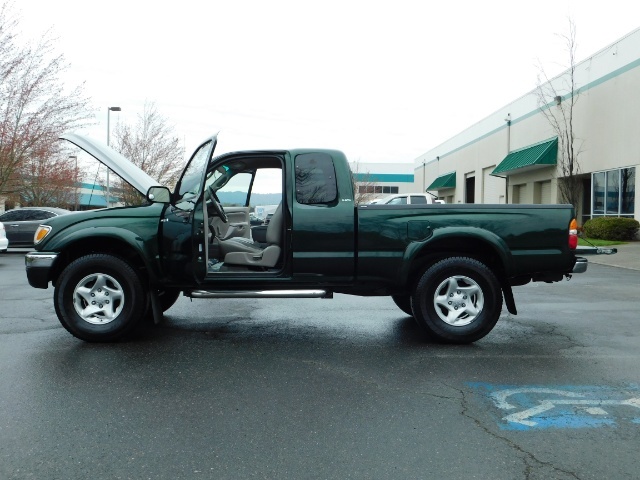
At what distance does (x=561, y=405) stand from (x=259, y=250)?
3.60m

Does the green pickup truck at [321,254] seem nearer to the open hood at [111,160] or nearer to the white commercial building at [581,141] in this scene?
the open hood at [111,160]

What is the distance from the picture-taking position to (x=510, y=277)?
6.08m

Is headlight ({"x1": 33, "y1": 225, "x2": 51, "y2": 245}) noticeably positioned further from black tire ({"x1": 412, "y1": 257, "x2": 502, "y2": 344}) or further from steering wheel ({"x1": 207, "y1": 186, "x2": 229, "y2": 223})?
black tire ({"x1": 412, "y1": 257, "x2": 502, "y2": 344})

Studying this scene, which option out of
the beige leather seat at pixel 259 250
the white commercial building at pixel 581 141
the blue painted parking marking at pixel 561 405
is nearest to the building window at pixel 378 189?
the white commercial building at pixel 581 141

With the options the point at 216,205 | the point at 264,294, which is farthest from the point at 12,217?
the point at 264,294

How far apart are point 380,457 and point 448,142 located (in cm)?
4770

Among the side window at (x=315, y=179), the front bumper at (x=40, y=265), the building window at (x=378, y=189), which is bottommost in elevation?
the front bumper at (x=40, y=265)

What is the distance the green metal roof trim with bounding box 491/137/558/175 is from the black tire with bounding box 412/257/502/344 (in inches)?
931

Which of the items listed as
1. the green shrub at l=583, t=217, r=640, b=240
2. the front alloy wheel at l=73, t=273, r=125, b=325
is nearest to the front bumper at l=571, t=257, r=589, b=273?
the front alloy wheel at l=73, t=273, r=125, b=325

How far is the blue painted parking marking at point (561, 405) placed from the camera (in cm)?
379

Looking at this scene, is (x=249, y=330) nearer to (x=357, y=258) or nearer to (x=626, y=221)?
(x=357, y=258)

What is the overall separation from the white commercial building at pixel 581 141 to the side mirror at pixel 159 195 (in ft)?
65.0

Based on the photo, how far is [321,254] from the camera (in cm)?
596

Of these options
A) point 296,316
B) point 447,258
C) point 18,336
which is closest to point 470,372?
point 447,258
